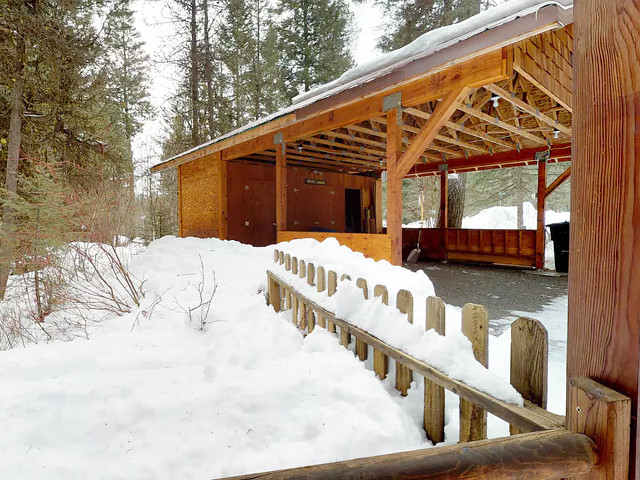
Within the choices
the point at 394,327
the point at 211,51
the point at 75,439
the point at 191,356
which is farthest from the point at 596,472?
the point at 211,51

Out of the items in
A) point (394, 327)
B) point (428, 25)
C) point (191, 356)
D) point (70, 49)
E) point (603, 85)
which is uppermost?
point (428, 25)

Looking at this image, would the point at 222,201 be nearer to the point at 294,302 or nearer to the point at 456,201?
the point at 294,302

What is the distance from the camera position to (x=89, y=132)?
9.36 metres

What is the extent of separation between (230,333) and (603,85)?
3.15 metres

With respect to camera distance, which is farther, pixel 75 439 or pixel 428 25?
pixel 428 25

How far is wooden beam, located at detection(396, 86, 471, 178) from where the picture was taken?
Result: 4359 millimetres

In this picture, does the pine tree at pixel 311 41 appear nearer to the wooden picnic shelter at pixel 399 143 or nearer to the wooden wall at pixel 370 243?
the wooden picnic shelter at pixel 399 143

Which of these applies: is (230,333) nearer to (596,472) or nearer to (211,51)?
(596,472)

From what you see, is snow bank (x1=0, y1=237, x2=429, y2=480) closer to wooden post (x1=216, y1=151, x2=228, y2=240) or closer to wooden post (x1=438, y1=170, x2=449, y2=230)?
wooden post (x1=216, y1=151, x2=228, y2=240)

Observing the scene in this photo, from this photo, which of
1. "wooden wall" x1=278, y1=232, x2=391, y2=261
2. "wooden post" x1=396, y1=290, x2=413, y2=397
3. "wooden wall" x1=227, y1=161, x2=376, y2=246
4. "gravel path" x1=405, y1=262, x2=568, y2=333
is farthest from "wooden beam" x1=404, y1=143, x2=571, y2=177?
"wooden post" x1=396, y1=290, x2=413, y2=397

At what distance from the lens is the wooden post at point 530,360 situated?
3.96 feet

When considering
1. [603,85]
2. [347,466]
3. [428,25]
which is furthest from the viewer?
[428,25]

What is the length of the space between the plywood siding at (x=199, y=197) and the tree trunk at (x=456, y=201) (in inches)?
332

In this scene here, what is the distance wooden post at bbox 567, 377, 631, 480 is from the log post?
456cm
